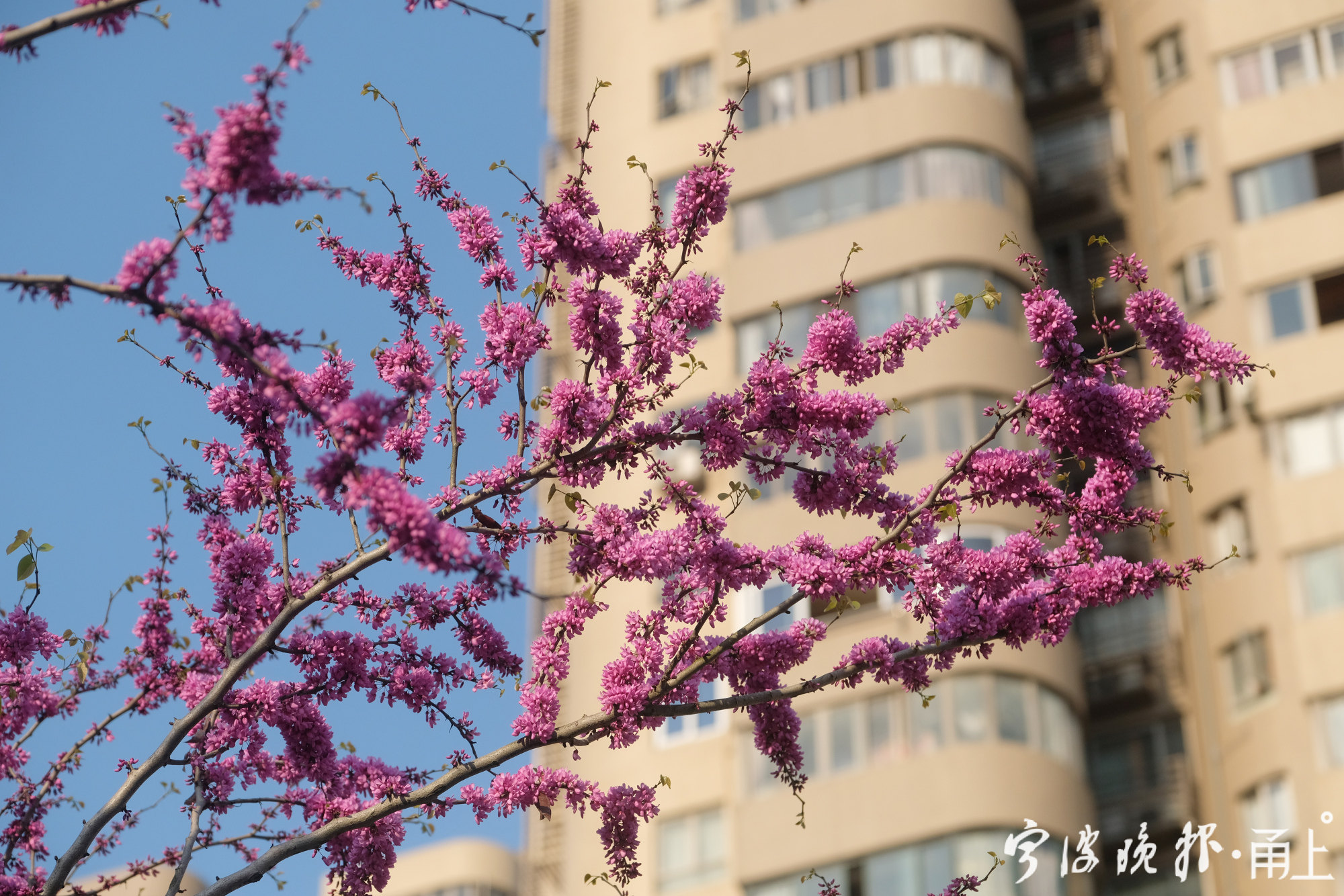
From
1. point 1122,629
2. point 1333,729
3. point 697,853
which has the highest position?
point 1122,629

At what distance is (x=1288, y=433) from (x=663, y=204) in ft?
44.9

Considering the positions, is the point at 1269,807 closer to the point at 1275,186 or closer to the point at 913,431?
the point at 913,431

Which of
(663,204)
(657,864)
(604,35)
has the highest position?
(604,35)

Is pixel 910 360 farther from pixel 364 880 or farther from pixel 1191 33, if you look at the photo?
pixel 364 880

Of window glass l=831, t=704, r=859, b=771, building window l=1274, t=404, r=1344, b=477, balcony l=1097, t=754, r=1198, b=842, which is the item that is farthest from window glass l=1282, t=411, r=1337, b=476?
window glass l=831, t=704, r=859, b=771

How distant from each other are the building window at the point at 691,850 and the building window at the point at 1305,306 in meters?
14.4

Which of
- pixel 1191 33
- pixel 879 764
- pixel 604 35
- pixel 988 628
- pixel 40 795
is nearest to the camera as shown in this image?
pixel 988 628

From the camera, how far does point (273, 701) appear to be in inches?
404

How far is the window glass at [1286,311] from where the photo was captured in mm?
35438

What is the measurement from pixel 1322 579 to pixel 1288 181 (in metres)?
8.51

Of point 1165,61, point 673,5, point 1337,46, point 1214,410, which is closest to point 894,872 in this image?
point 1214,410

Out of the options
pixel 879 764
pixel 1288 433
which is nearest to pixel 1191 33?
pixel 1288 433

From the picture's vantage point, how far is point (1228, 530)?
1405 inches

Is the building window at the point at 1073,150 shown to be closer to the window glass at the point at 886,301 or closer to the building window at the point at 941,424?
the window glass at the point at 886,301
